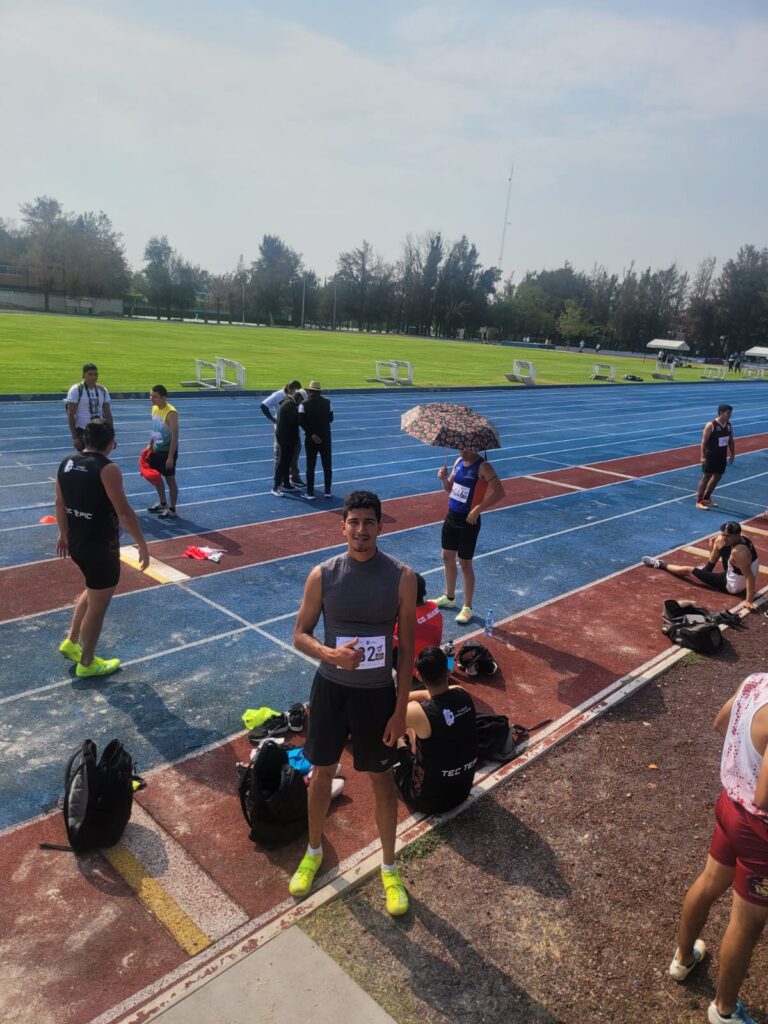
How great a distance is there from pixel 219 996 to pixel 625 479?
14305 mm

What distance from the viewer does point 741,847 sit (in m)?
2.81

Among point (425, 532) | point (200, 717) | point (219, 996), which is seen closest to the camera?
point (219, 996)

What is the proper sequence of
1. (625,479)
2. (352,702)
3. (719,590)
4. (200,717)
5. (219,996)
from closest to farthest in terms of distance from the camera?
(219,996) < (352,702) < (200,717) < (719,590) < (625,479)

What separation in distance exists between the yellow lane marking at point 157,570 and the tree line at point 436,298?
92.2 meters

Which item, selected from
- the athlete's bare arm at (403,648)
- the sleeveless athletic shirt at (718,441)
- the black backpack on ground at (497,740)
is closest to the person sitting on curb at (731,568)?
the sleeveless athletic shirt at (718,441)

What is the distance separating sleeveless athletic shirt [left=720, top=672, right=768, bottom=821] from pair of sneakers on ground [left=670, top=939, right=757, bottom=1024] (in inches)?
40.2

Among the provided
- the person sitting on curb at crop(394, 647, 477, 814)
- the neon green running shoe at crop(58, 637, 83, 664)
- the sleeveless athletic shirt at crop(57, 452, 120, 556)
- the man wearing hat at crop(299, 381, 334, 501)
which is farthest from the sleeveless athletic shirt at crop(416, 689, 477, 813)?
the man wearing hat at crop(299, 381, 334, 501)

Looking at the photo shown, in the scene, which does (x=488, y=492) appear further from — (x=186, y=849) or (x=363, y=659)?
(x=186, y=849)

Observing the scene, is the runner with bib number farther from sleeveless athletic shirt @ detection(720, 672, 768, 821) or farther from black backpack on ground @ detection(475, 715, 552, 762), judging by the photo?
sleeveless athletic shirt @ detection(720, 672, 768, 821)

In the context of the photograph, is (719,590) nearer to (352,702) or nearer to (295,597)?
(295,597)

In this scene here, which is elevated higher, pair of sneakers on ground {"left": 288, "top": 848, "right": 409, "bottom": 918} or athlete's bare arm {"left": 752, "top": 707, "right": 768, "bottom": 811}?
athlete's bare arm {"left": 752, "top": 707, "right": 768, "bottom": 811}

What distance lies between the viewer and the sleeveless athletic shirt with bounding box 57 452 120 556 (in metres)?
5.15

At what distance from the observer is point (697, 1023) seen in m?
3.02

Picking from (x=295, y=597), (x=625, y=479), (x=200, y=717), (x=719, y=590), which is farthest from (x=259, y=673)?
(x=625, y=479)
